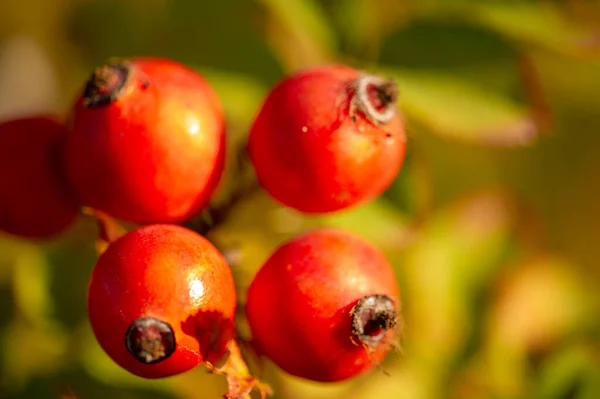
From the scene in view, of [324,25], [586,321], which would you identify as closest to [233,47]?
[324,25]

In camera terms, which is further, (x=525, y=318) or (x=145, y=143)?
(x=525, y=318)

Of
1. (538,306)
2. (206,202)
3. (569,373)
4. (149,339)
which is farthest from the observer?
(538,306)

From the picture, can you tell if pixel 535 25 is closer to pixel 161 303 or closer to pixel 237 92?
pixel 237 92

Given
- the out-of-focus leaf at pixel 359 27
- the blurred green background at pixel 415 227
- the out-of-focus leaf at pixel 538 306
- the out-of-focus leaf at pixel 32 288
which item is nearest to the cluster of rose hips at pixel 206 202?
the blurred green background at pixel 415 227

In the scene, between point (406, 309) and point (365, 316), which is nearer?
point (365, 316)

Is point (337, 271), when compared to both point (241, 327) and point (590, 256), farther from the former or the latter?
point (590, 256)

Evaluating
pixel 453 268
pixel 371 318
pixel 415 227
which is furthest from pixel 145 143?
pixel 453 268

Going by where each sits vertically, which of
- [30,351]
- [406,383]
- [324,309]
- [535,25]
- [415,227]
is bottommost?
[30,351]

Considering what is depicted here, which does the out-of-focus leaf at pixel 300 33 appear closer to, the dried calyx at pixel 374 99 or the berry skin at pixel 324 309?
the dried calyx at pixel 374 99
